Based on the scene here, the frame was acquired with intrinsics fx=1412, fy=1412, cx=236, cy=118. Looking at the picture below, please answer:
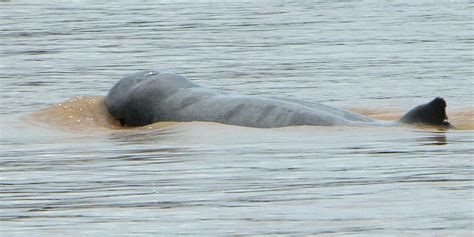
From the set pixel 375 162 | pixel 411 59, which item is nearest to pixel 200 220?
pixel 375 162

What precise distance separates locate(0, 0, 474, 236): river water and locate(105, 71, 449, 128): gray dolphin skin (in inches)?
7.2

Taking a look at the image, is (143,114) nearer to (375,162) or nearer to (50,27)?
(375,162)

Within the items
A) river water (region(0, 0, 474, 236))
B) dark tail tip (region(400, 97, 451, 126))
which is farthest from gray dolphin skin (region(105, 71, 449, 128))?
river water (region(0, 0, 474, 236))

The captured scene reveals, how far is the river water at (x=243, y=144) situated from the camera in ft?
20.8

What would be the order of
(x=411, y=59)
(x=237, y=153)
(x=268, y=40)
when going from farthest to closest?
(x=268, y=40) < (x=411, y=59) < (x=237, y=153)

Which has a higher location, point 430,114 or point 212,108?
point 430,114

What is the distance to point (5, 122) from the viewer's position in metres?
12.1

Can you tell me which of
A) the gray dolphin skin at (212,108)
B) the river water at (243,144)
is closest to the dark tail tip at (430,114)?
the gray dolphin skin at (212,108)

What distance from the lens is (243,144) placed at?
968 cm

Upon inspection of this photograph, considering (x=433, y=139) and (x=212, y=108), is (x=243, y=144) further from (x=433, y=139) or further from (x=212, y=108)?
(x=212, y=108)

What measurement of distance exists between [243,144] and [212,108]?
5.93 feet

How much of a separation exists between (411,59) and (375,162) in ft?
33.8

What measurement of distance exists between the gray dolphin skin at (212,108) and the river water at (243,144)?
18 centimetres

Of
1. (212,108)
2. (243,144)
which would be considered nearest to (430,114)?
(243,144)
